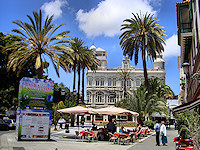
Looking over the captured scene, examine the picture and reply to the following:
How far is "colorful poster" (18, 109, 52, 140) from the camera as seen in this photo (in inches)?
604

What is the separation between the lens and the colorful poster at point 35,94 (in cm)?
1550

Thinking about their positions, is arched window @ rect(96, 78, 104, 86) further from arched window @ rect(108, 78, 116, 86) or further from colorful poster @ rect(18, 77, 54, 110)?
colorful poster @ rect(18, 77, 54, 110)

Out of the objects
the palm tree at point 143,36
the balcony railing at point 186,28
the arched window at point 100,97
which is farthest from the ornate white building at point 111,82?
the balcony railing at point 186,28

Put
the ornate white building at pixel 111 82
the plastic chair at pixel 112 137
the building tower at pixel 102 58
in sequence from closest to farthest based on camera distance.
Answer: the plastic chair at pixel 112 137 < the ornate white building at pixel 111 82 < the building tower at pixel 102 58

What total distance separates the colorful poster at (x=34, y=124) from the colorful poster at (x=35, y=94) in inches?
14.4

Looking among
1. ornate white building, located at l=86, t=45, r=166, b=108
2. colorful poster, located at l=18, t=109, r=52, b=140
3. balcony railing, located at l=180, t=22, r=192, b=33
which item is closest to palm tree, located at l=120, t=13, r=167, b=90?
balcony railing, located at l=180, t=22, r=192, b=33

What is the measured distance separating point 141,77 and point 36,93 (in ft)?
230

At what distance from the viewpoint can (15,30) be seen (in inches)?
816

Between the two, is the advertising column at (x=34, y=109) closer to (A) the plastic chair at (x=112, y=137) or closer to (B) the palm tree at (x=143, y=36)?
(A) the plastic chair at (x=112, y=137)

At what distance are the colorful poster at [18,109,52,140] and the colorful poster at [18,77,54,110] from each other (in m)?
0.37

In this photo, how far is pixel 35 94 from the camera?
15969 mm

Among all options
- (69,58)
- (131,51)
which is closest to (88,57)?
(131,51)

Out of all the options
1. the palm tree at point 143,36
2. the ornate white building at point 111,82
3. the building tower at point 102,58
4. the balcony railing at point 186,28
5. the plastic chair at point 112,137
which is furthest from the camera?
the building tower at point 102,58

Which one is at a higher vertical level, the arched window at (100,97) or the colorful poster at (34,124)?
the arched window at (100,97)
